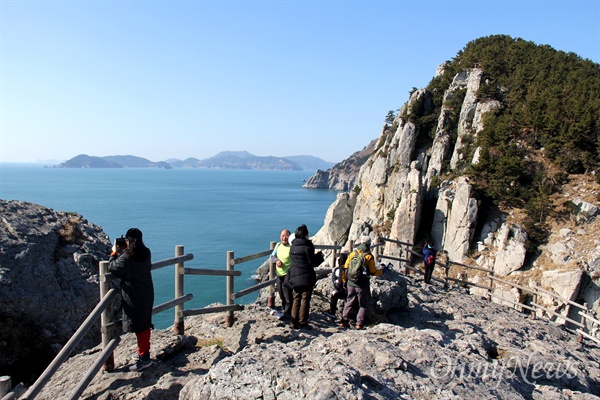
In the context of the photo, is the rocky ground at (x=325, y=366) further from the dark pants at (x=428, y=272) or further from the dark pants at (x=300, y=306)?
the dark pants at (x=428, y=272)

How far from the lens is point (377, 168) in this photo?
138 ft

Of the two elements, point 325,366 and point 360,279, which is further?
point 360,279

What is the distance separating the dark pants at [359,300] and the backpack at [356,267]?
0.96ft

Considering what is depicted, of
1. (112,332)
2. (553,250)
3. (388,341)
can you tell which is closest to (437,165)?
(553,250)

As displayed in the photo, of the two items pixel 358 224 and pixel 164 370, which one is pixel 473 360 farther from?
pixel 358 224

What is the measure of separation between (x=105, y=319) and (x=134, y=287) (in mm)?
762

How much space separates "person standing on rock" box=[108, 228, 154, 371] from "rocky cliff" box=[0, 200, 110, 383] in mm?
4492

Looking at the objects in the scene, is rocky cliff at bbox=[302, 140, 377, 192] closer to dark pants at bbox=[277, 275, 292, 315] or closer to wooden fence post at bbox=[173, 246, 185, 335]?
dark pants at bbox=[277, 275, 292, 315]

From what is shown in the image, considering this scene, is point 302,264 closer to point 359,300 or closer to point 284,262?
point 284,262

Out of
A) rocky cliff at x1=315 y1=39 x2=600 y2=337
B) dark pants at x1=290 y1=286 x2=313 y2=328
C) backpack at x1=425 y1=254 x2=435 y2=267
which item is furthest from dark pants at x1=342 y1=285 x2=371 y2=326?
rocky cliff at x1=315 y1=39 x2=600 y2=337

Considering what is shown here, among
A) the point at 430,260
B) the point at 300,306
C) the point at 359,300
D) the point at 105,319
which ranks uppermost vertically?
the point at 105,319

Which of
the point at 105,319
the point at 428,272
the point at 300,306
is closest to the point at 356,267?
the point at 300,306

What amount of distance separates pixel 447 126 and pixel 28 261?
34.8m

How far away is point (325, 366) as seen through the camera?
202 inches
